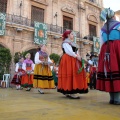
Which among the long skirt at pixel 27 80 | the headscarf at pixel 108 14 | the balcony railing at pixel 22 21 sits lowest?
the long skirt at pixel 27 80

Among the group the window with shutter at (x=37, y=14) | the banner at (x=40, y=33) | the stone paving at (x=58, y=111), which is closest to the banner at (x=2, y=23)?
the banner at (x=40, y=33)

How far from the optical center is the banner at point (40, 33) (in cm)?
1291

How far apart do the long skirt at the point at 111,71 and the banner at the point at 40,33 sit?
1031cm

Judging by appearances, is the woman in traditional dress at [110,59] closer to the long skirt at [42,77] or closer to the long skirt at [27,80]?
the long skirt at [42,77]

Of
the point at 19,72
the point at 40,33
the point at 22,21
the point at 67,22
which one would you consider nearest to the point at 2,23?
the point at 22,21

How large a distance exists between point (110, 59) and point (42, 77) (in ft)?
8.52

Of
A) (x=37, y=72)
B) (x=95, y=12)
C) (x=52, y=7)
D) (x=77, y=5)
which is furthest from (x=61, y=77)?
(x=95, y=12)

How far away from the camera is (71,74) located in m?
3.62

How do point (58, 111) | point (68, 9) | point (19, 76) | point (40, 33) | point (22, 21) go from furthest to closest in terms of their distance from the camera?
point (68, 9) < point (40, 33) < point (22, 21) < point (19, 76) < point (58, 111)

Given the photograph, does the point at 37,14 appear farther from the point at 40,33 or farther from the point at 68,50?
the point at 68,50

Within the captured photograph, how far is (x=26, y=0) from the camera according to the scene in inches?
523

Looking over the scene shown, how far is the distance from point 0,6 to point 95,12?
31.1 feet

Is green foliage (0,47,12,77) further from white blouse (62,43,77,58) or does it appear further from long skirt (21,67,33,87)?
white blouse (62,43,77,58)

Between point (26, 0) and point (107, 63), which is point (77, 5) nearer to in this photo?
point (26, 0)
